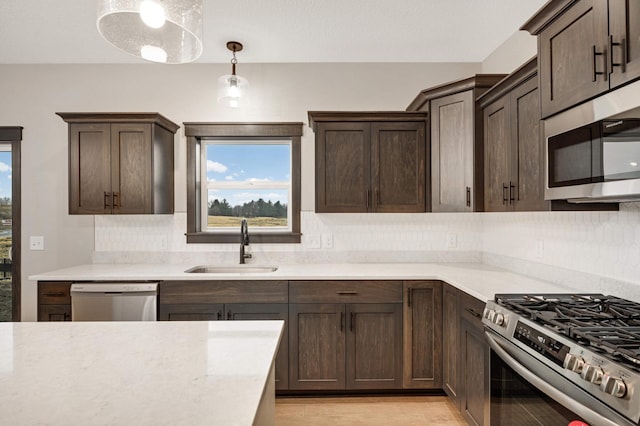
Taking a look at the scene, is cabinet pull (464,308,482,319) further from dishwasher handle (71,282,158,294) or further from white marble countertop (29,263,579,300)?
dishwasher handle (71,282,158,294)

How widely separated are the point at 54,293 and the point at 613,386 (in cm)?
324

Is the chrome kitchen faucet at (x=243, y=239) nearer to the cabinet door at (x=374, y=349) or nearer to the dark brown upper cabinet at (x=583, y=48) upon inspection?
the cabinet door at (x=374, y=349)

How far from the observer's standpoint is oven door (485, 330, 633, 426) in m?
1.14

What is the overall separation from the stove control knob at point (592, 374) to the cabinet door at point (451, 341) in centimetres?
127

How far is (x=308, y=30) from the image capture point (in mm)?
2814

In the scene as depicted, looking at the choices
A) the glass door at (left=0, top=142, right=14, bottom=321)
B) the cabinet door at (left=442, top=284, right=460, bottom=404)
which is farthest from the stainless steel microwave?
the glass door at (left=0, top=142, right=14, bottom=321)

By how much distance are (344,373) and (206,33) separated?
2.76 m

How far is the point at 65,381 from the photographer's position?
3.17 feet

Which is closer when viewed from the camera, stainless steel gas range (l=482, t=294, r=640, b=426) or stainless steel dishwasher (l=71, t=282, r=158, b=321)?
stainless steel gas range (l=482, t=294, r=640, b=426)

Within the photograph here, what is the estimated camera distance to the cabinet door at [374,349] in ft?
8.97

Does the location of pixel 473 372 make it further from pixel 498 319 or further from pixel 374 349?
pixel 374 349

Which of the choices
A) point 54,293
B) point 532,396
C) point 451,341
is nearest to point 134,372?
point 532,396

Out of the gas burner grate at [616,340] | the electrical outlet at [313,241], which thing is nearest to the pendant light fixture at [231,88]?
the electrical outlet at [313,241]

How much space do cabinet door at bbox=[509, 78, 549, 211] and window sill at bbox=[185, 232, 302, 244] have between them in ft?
6.03
